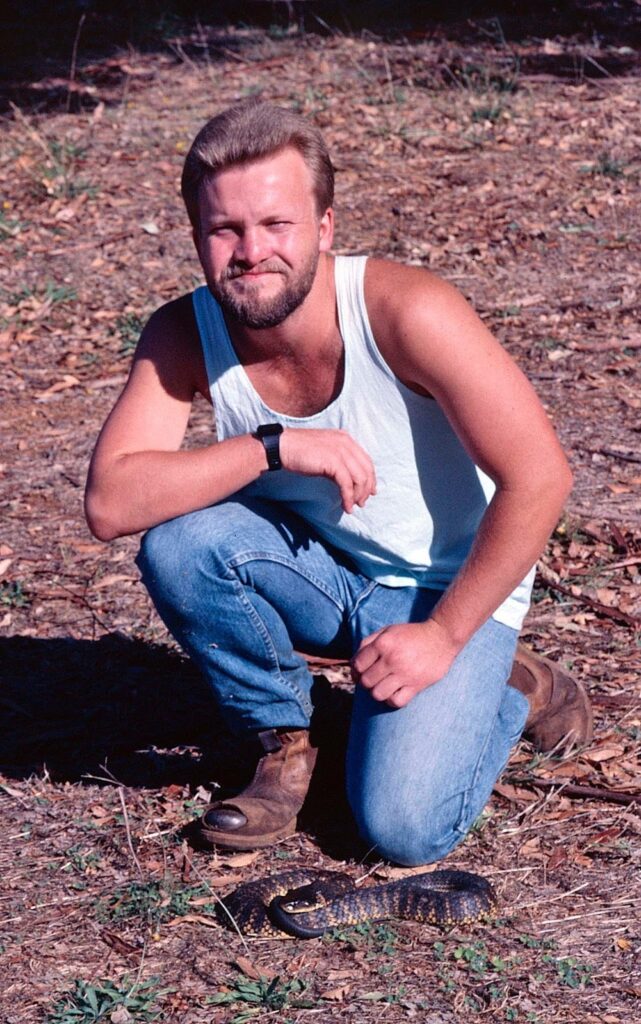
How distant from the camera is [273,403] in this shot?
377 centimetres

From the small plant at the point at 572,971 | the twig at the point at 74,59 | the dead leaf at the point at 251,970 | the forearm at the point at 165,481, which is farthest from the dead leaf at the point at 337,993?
the twig at the point at 74,59

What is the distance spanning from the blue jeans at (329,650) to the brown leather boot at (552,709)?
0.17 metres

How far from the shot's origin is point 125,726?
14.9 ft

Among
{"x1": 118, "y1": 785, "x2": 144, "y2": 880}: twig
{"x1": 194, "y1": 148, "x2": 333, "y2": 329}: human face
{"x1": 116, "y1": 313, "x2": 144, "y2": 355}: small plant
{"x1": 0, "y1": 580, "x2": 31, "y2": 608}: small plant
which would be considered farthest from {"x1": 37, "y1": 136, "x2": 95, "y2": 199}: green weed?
{"x1": 118, "y1": 785, "x2": 144, "y2": 880}: twig

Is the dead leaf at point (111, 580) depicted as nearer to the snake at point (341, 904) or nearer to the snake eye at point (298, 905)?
the snake at point (341, 904)

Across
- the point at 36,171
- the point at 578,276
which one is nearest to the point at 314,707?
the point at 578,276

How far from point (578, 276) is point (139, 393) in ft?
15.2

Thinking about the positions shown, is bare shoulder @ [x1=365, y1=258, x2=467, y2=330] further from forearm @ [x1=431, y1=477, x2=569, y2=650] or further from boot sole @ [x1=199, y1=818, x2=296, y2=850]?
boot sole @ [x1=199, y1=818, x2=296, y2=850]

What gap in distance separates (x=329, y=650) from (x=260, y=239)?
1.28 metres

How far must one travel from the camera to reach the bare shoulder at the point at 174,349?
12.6 ft

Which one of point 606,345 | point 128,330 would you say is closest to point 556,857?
point 606,345

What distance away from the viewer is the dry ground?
3.25 m

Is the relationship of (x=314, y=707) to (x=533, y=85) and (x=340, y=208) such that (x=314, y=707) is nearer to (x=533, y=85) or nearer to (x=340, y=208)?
(x=340, y=208)

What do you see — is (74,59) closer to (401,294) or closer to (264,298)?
(264,298)
